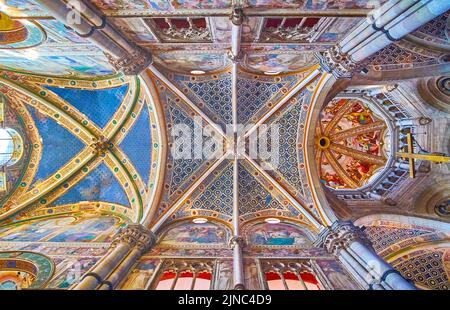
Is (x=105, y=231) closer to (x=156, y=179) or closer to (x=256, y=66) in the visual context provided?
(x=156, y=179)

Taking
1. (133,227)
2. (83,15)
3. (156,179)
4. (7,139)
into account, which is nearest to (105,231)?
(133,227)

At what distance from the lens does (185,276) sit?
7309 millimetres

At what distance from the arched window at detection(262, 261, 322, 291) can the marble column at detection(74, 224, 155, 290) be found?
3522 mm

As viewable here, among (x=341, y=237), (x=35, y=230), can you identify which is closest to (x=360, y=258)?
(x=341, y=237)

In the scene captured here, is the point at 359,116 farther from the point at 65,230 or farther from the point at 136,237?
the point at 65,230

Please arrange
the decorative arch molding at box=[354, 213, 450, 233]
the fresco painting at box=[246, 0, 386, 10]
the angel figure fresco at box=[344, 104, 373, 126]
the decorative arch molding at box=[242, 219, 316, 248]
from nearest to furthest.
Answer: the fresco painting at box=[246, 0, 386, 10] → the decorative arch molding at box=[242, 219, 316, 248] → the decorative arch molding at box=[354, 213, 450, 233] → the angel figure fresco at box=[344, 104, 373, 126]

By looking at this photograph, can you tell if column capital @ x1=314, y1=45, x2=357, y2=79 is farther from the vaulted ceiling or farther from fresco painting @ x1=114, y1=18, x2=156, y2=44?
fresco painting @ x1=114, y1=18, x2=156, y2=44

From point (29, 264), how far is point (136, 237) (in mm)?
2616

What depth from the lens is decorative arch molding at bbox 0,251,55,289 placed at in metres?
6.65

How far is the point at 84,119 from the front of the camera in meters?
10.5

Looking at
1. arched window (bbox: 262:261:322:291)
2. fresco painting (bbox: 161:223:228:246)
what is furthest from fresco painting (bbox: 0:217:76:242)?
arched window (bbox: 262:261:322:291)

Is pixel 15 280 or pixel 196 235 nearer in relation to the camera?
pixel 15 280

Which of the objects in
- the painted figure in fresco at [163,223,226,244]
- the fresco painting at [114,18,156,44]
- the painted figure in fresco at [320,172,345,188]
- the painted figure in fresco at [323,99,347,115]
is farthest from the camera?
the painted figure in fresco at [323,99,347,115]
